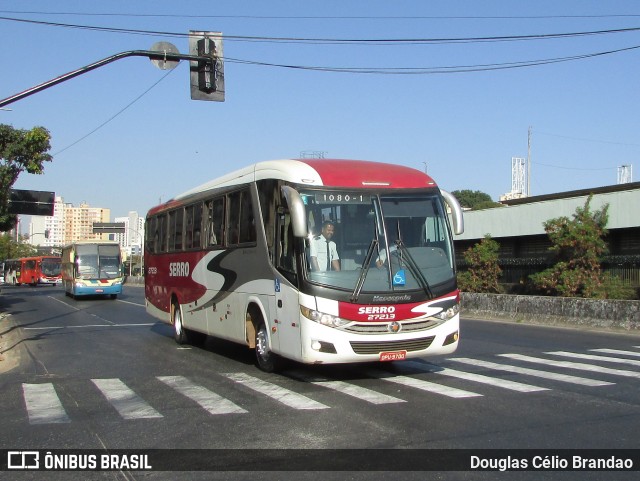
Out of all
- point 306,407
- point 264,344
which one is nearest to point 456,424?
point 306,407

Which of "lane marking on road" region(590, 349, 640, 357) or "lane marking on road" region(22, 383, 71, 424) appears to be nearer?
"lane marking on road" region(22, 383, 71, 424)

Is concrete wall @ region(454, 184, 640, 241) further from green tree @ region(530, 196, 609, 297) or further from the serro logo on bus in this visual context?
the serro logo on bus

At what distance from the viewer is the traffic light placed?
47.6 feet

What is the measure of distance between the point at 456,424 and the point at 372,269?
278 centimetres

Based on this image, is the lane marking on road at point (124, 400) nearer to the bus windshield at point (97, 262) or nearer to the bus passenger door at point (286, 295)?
the bus passenger door at point (286, 295)

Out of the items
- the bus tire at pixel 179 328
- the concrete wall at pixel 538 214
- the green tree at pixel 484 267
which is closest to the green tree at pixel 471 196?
the concrete wall at pixel 538 214

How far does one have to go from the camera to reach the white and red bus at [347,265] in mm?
9289

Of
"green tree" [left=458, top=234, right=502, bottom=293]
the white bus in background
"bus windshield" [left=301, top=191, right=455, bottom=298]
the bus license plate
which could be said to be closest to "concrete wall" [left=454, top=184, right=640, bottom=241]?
"green tree" [left=458, top=234, right=502, bottom=293]

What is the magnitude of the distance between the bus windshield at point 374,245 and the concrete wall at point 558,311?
432 inches

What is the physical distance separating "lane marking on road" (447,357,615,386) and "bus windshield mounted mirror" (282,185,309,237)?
437 cm

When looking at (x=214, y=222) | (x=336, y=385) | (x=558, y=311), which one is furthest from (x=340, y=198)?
(x=558, y=311)

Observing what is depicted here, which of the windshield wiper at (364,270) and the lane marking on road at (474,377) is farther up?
the windshield wiper at (364,270)

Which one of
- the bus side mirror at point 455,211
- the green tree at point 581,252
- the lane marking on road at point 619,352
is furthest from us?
the green tree at point 581,252

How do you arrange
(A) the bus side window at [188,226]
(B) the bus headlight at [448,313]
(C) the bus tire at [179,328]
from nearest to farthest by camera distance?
1. (B) the bus headlight at [448,313]
2. (A) the bus side window at [188,226]
3. (C) the bus tire at [179,328]
